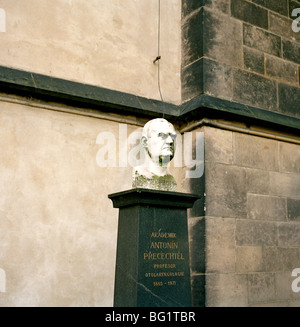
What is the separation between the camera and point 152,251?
12.3 feet

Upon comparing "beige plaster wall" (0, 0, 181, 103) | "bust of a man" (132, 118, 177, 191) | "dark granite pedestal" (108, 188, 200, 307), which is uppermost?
"beige plaster wall" (0, 0, 181, 103)

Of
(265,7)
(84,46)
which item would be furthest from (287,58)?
(84,46)

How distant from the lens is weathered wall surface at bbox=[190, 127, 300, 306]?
4848 millimetres

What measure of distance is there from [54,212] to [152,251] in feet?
4.47

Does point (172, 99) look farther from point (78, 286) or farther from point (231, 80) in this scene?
point (78, 286)

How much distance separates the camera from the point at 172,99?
18.9 feet

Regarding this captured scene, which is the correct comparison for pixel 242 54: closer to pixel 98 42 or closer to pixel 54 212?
pixel 98 42

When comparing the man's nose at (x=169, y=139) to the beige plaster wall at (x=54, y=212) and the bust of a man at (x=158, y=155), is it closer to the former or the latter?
the bust of a man at (x=158, y=155)

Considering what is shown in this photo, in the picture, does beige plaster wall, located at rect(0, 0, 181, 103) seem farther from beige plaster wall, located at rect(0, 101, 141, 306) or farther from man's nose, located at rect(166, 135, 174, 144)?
man's nose, located at rect(166, 135, 174, 144)

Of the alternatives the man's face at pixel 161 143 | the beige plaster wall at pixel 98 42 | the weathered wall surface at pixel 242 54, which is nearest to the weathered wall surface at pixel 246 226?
the weathered wall surface at pixel 242 54

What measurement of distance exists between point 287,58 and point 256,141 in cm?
144

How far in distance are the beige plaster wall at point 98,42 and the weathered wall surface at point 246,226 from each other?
120 cm

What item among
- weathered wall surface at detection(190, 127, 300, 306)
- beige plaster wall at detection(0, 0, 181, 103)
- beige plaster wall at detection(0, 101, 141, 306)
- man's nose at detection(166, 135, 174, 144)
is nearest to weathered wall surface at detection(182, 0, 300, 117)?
beige plaster wall at detection(0, 0, 181, 103)

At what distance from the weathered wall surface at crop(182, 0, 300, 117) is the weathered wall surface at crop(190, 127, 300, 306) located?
59 cm
